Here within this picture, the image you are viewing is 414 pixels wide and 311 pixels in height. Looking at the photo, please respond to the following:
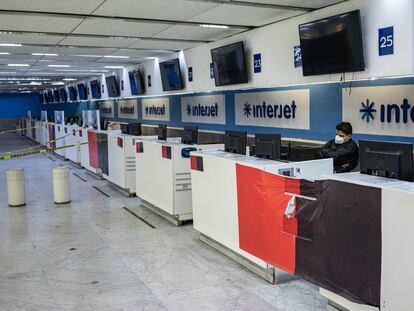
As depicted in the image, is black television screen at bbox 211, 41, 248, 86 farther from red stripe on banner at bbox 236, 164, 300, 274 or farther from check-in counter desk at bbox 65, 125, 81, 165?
check-in counter desk at bbox 65, 125, 81, 165

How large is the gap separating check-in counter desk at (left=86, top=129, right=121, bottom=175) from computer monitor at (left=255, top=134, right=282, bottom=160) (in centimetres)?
534

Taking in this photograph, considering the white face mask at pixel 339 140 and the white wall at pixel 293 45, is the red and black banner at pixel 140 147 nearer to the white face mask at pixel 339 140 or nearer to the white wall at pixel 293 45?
the white wall at pixel 293 45

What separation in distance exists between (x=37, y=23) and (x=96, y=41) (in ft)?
5.71

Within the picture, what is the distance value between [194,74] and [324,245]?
621cm

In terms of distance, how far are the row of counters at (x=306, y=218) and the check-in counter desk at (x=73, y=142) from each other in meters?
6.75

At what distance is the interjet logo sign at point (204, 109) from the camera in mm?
8992

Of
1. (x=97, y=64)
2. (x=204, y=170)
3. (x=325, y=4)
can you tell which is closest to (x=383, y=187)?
(x=204, y=170)

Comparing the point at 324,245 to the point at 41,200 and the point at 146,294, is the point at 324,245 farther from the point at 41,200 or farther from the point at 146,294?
the point at 41,200

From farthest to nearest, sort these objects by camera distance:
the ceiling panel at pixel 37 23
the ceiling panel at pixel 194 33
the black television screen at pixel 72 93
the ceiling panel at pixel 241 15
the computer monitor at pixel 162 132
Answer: the black television screen at pixel 72 93
the computer monitor at pixel 162 132
the ceiling panel at pixel 194 33
the ceiling panel at pixel 37 23
the ceiling panel at pixel 241 15

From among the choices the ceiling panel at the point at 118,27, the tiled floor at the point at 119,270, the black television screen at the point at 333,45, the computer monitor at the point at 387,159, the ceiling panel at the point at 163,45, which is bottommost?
the tiled floor at the point at 119,270

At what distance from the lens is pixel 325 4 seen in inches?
215

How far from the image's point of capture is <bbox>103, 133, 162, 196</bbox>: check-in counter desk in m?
8.34

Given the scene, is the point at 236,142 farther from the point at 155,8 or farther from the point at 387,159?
the point at 387,159

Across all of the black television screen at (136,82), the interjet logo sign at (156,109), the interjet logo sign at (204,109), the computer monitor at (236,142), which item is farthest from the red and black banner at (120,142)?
the computer monitor at (236,142)
